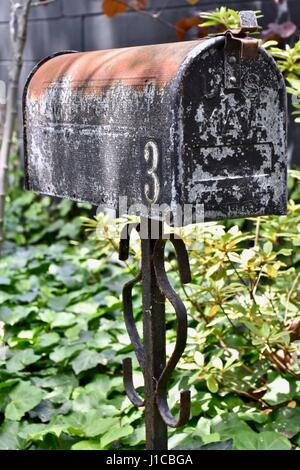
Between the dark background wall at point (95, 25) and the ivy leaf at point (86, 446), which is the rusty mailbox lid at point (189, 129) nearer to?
the ivy leaf at point (86, 446)

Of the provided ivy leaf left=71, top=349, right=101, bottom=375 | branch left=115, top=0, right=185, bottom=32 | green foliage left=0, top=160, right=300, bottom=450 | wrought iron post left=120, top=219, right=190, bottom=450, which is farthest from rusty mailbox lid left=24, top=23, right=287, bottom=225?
branch left=115, top=0, right=185, bottom=32

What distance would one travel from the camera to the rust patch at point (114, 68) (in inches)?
71.7

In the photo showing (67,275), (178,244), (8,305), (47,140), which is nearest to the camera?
(178,244)

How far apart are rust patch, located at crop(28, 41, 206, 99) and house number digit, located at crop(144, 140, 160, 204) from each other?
124mm

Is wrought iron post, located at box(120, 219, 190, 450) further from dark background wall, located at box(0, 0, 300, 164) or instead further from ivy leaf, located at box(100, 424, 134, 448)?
dark background wall, located at box(0, 0, 300, 164)

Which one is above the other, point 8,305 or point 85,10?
point 85,10

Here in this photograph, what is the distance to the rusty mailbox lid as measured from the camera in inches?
69.3

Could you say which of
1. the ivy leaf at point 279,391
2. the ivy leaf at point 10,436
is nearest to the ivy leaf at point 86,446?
the ivy leaf at point 10,436

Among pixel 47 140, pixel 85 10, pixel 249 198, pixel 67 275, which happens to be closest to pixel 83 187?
pixel 47 140

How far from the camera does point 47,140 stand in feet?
7.56

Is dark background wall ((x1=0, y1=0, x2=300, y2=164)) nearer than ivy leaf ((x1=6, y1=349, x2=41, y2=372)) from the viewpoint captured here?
No

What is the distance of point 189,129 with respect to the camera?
5.77 feet
